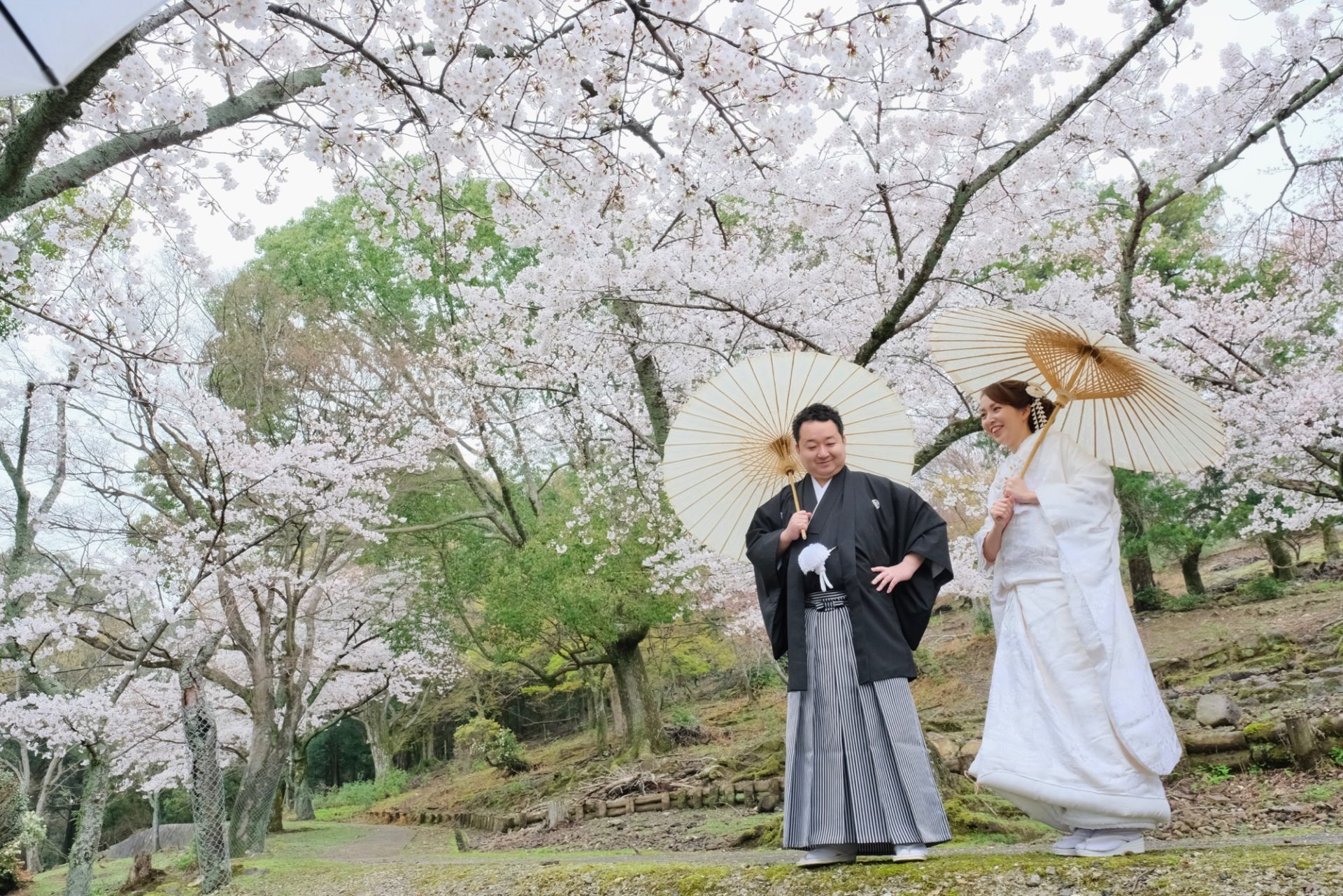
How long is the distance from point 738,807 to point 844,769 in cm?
586

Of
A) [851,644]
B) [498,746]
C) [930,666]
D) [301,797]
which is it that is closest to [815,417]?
[851,644]

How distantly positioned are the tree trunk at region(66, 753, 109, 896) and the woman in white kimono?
8112 mm

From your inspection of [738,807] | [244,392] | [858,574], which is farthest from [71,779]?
[858,574]

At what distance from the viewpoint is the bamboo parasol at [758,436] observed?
3303 millimetres

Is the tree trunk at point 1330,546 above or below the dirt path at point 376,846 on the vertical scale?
above

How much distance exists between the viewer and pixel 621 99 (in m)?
Result: 3.45

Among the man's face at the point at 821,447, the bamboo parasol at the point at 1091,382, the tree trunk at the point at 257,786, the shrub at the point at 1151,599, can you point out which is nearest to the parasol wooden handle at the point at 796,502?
the man's face at the point at 821,447

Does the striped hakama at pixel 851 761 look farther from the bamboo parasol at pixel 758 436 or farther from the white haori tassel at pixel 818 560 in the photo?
the bamboo parasol at pixel 758 436

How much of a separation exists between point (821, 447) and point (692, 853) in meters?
3.64

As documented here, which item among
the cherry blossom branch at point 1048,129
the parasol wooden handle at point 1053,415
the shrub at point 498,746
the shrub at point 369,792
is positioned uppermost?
the cherry blossom branch at point 1048,129

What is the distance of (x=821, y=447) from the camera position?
3035 millimetres

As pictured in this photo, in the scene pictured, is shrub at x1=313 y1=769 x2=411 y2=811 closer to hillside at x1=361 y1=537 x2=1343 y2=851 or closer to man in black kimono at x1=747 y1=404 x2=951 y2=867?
hillside at x1=361 y1=537 x2=1343 y2=851

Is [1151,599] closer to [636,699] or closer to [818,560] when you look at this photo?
[636,699]

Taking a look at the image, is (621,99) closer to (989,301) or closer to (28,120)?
(28,120)
